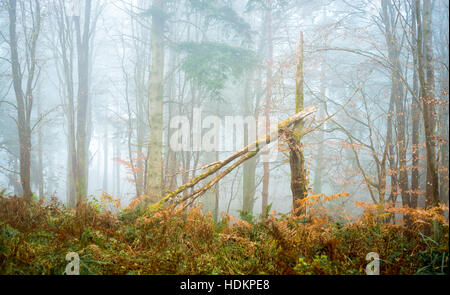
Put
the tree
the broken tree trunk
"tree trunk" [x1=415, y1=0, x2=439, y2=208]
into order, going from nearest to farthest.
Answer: "tree trunk" [x1=415, y1=0, x2=439, y2=208]
the broken tree trunk
the tree

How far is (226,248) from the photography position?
2109mm

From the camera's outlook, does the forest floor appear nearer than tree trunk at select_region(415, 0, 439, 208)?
Yes

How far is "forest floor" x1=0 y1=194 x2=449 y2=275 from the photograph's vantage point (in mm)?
1798

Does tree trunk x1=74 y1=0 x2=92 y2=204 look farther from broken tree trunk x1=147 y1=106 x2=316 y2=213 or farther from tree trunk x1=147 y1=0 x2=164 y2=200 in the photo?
broken tree trunk x1=147 y1=106 x2=316 y2=213

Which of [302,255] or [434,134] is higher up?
[434,134]

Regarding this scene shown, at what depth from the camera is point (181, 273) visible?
1.78m

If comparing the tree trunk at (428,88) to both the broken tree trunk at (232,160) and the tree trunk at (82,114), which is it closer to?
the broken tree trunk at (232,160)

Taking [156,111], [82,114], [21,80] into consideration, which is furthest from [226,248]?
[82,114]

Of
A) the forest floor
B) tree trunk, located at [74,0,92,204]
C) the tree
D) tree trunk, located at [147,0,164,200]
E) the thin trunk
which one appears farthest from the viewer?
the thin trunk

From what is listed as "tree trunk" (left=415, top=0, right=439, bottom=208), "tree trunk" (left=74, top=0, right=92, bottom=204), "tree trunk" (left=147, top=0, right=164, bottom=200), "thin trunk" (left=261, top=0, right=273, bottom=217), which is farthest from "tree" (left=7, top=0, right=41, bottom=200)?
"tree trunk" (left=415, top=0, right=439, bottom=208)

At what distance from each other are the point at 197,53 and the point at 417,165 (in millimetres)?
6999

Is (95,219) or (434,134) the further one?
(95,219)

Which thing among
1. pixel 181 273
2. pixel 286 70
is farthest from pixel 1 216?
pixel 286 70
